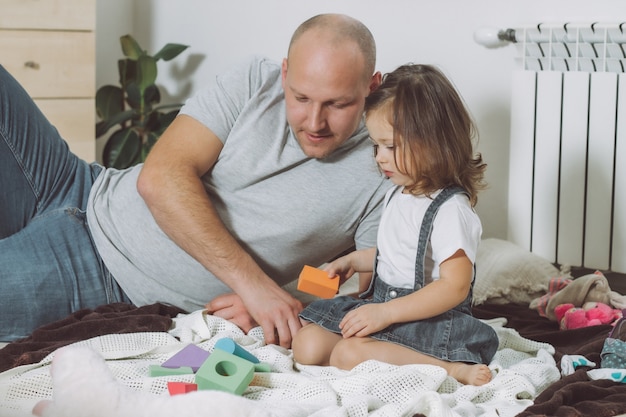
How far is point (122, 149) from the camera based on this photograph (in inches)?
137

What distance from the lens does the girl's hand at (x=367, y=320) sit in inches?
62.9

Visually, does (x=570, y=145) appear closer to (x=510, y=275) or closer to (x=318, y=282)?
(x=510, y=275)


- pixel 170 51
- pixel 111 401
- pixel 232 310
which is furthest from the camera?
pixel 170 51

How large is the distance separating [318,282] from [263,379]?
0.25 m

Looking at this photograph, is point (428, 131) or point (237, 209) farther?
point (237, 209)

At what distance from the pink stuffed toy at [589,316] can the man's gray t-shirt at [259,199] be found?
487mm

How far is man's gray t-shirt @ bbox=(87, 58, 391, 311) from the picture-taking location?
6.37 ft

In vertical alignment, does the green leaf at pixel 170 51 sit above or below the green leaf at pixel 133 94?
above

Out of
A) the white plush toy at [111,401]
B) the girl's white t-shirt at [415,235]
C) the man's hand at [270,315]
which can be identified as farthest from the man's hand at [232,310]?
the white plush toy at [111,401]

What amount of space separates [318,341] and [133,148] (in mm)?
2021

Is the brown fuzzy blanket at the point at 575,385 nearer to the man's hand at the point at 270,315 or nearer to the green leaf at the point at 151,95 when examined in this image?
the man's hand at the point at 270,315

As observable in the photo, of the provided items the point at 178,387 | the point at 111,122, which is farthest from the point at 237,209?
the point at 111,122

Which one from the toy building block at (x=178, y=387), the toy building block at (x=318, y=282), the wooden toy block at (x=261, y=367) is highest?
the toy building block at (x=318, y=282)

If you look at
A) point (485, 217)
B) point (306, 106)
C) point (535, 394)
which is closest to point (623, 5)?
point (485, 217)
